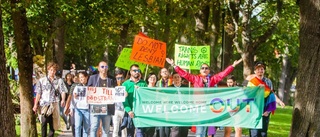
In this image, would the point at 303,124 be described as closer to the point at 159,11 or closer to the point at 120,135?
the point at 120,135

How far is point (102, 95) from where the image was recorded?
12.1 m

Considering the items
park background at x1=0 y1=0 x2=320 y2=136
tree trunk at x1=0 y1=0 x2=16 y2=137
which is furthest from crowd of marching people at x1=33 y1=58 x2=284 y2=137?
tree trunk at x1=0 y1=0 x2=16 y2=137

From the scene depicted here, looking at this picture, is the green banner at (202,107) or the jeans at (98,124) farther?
the green banner at (202,107)

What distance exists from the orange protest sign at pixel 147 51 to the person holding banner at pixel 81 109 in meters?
3.79

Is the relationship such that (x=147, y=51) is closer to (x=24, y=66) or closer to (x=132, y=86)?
(x=24, y=66)

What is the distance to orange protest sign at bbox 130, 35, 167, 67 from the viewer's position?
1620 cm

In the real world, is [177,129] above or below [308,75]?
below

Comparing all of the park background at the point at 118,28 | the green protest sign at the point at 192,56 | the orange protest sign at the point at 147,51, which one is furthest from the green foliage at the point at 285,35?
the orange protest sign at the point at 147,51

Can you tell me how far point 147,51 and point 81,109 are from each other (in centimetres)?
438

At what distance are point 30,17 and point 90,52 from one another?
128 feet

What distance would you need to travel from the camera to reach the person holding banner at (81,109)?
480 inches

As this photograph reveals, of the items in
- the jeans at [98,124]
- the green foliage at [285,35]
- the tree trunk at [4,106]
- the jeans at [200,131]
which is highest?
the green foliage at [285,35]

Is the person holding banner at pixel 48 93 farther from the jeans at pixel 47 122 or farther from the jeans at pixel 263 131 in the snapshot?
the jeans at pixel 263 131

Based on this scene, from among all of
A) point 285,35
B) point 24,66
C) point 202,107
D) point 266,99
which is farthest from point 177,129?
point 285,35
